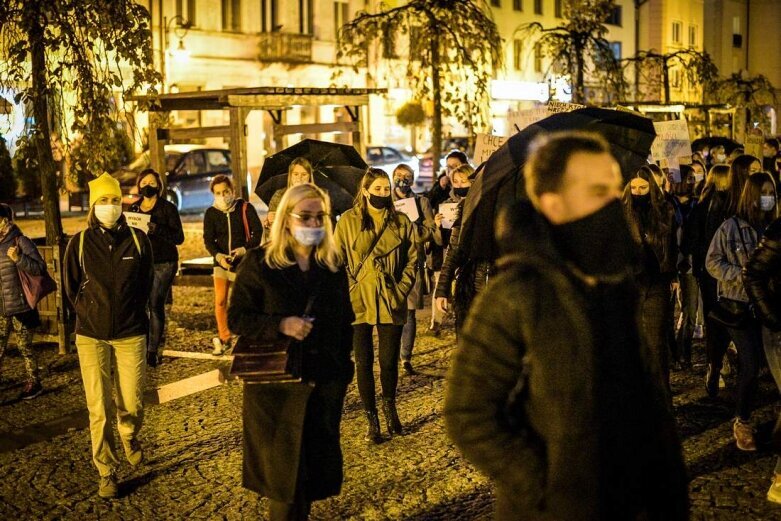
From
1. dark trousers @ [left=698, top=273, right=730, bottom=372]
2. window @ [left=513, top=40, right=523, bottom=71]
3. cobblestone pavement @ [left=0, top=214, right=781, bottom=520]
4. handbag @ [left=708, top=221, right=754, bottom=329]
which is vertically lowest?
cobblestone pavement @ [left=0, top=214, right=781, bottom=520]

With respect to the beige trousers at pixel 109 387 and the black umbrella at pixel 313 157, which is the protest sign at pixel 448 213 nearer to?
the black umbrella at pixel 313 157

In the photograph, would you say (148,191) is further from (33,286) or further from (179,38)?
(179,38)

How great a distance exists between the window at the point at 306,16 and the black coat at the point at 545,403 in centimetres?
4008

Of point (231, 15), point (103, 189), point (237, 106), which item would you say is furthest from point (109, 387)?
point (231, 15)

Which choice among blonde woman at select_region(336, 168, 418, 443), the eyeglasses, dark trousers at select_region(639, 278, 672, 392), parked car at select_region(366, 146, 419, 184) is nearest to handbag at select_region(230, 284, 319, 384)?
the eyeglasses

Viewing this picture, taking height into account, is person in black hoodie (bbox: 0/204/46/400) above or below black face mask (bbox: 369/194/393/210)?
below

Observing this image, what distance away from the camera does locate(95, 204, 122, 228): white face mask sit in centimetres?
658

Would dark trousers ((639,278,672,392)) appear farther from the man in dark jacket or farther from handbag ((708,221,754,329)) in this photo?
the man in dark jacket

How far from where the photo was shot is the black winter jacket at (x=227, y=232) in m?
10.2

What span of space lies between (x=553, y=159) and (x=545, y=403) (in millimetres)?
691

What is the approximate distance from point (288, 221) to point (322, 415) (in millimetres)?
912

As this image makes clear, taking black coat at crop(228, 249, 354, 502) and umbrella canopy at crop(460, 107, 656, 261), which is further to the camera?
umbrella canopy at crop(460, 107, 656, 261)

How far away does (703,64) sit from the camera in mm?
26641

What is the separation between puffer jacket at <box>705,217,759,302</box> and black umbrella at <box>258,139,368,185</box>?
159 inches
